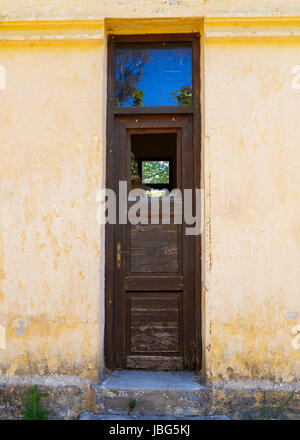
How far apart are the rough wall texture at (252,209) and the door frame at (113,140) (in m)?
0.24

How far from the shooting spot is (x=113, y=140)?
388 cm

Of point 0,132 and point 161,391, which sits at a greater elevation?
point 0,132

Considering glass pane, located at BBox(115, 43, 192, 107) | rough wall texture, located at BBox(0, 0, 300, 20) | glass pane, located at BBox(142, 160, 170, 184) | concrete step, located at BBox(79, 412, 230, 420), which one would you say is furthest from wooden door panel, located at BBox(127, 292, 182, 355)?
rough wall texture, located at BBox(0, 0, 300, 20)

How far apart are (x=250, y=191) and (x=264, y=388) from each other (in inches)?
69.7

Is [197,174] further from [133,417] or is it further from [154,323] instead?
[133,417]

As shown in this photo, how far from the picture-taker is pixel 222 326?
11.5 ft

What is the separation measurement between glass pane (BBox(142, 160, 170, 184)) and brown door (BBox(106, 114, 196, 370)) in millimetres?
52

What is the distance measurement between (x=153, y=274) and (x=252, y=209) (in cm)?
116

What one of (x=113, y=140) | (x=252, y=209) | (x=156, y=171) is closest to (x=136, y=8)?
(x=113, y=140)

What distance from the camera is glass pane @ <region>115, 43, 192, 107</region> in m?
3.94
